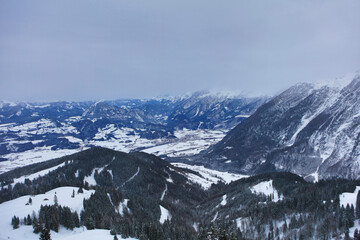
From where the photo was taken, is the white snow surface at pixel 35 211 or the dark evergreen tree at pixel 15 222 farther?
the dark evergreen tree at pixel 15 222

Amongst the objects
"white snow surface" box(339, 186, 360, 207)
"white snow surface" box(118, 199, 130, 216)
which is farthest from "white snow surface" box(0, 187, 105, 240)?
"white snow surface" box(339, 186, 360, 207)

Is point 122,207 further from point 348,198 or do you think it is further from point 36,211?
point 348,198

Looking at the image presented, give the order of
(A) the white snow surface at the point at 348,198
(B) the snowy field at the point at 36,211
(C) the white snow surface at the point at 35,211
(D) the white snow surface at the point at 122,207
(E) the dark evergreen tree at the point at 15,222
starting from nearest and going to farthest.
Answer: (B) the snowy field at the point at 36,211 < (C) the white snow surface at the point at 35,211 < (E) the dark evergreen tree at the point at 15,222 < (A) the white snow surface at the point at 348,198 < (D) the white snow surface at the point at 122,207

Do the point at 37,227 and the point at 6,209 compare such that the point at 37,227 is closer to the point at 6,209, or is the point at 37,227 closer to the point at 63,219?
the point at 63,219

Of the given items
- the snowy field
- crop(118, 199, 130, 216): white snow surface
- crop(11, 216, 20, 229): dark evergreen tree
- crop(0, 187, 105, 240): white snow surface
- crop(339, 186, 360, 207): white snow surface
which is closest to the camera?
the snowy field

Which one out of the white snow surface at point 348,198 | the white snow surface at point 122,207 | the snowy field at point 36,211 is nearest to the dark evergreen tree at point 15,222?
the snowy field at point 36,211

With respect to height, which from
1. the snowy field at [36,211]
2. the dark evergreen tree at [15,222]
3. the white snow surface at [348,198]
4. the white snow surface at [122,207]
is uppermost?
the dark evergreen tree at [15,222]

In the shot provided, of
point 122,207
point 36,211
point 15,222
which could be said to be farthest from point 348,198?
point 15,222

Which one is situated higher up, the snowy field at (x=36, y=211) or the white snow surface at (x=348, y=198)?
the snowy field at (x=36, y=211)

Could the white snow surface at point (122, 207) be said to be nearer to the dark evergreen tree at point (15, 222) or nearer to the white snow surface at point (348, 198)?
the dark evergreen tree at point (15, 222)

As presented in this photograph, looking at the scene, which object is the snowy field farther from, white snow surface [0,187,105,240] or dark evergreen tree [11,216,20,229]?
dark evergreen tree [11,216,20,229]
